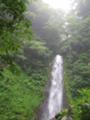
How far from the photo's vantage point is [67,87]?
1705 cm

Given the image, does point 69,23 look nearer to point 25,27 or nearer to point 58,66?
point 58,66

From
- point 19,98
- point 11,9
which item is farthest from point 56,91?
point 11,9

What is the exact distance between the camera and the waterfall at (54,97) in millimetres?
12770

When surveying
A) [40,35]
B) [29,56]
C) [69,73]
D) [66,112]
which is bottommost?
[66,112]

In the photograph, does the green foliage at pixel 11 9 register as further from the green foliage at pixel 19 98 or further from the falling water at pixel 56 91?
the falling water at pixel 56 91

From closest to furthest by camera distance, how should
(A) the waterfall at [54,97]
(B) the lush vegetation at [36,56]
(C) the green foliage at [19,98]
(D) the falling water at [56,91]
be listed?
1. (B) the lush vegetation at [36,56]
2. (C) the green foliage at [19,98]
3. (A) the waterfall at [54,97]
4. (D) the falling water at [56,91]

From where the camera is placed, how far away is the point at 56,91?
16.2 metres

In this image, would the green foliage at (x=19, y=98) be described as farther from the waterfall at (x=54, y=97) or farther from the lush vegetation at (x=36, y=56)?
the waterfall at (x=54, y=97)

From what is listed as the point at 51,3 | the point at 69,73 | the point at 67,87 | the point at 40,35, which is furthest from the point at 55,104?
the point at 51,3

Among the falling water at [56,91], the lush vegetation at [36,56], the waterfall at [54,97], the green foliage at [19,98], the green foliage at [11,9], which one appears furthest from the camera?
the falling water at [56,91]

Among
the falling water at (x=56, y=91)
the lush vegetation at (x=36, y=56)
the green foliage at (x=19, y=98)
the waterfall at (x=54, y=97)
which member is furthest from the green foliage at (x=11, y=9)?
the falling water at (x=56, y=91)

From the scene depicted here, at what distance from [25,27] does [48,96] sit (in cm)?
927

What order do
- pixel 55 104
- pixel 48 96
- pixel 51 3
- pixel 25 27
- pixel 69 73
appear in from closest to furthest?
1. pixel 25 27
2. pixel 55 104
3. pixel 48 96
4. pixel 69 73
5. pixel 51 3

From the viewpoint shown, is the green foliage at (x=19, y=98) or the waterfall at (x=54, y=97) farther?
the waterfall at (x=54, y=97)
